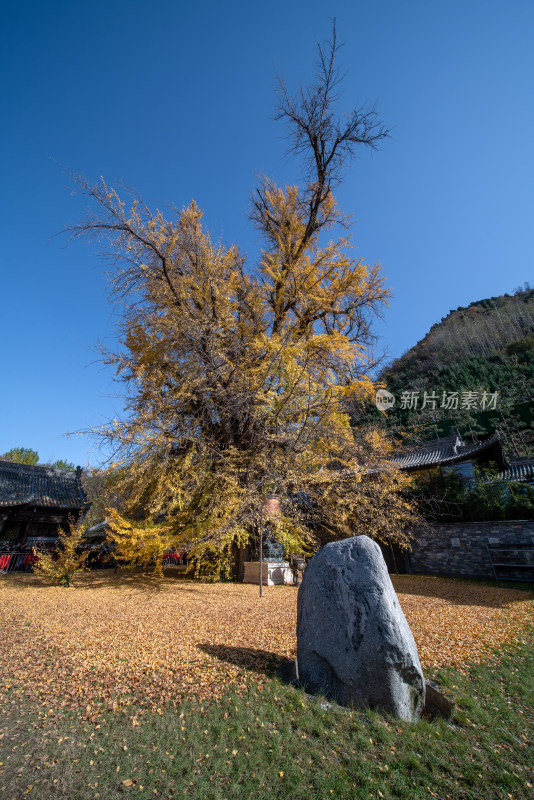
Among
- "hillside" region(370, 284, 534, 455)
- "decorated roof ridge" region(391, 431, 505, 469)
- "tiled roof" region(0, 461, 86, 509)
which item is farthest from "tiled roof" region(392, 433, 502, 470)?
"tiled roof" region(0, 461, 86, 509)

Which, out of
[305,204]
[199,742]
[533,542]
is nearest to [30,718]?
[199,742]

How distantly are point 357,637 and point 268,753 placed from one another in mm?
1327

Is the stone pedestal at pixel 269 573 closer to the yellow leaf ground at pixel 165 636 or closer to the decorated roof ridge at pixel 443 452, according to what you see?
the yellow leaf ground at pixel 165 636

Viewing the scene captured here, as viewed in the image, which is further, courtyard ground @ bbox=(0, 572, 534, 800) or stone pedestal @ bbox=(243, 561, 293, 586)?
stone pedestal @ bbox=(243, 561, 293, 586)

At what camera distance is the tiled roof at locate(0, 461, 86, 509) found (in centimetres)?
1591

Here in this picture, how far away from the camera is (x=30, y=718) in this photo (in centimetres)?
296

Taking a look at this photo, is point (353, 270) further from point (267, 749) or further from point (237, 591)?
point (267, 749)

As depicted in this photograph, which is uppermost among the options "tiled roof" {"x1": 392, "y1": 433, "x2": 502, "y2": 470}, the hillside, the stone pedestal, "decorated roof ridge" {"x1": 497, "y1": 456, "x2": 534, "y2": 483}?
the hillside

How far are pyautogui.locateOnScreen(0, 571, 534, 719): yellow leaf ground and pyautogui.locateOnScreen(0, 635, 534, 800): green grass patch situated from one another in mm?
349

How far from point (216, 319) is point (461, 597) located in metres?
10.4

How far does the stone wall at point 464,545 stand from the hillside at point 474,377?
7476mm

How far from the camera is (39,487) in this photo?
17.8 metres

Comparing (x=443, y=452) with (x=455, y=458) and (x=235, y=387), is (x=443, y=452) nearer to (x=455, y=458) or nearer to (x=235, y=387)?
(x=455, y=458)

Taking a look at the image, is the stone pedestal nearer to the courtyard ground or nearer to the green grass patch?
the courtyard ground
